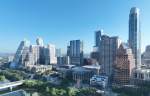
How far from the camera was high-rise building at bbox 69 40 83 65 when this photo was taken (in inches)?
799

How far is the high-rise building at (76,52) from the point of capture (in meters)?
20.3

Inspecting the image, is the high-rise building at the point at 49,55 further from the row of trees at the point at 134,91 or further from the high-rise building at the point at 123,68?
the row of trees at the point at 134,91

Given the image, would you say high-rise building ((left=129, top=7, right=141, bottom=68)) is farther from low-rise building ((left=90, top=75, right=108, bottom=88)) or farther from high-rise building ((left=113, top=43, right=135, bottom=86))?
low-rise building ((left=90, top=75, right=108, bottom=88))

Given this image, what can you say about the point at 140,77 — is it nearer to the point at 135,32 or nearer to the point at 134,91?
the point at 134,91

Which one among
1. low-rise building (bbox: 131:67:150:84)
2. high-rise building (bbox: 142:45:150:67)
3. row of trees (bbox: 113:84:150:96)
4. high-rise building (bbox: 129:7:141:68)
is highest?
high-rise building (bbox: 129:7:141:68)

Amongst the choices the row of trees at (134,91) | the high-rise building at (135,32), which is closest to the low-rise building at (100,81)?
the row of trees at (134,91)

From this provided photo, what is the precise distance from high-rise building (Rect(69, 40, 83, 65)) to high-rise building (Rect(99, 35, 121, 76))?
564 centimetres

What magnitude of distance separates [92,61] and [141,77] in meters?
7.59

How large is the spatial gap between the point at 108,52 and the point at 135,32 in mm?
3709

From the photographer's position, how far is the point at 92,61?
63.0 ft

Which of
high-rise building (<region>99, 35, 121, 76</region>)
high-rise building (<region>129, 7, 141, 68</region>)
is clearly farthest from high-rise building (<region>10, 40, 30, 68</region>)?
high-rise building (<region>129, 7, 141, 68</region>)

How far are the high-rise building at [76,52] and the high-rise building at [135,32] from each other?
5.31m

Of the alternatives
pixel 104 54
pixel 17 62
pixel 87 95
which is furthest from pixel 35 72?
pixel 87 95

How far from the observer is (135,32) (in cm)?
1669
